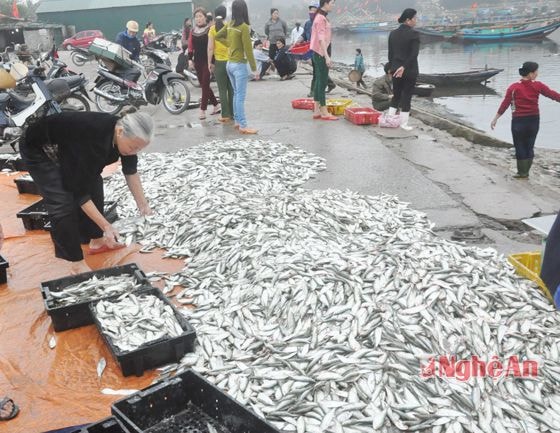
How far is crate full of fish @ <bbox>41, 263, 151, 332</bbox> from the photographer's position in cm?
381

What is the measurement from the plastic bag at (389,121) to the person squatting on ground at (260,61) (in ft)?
25.5

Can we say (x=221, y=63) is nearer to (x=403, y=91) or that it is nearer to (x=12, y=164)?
(x=403, y=91)

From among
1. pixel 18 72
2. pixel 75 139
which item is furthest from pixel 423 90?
pixel 75 139

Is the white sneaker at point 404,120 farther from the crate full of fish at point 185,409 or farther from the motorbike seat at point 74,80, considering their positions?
the crate full of fish at point 185,409

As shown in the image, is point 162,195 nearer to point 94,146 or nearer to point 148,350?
→ point 94,146

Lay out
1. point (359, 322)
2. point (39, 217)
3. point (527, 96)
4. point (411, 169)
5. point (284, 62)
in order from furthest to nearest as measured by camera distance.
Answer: point (284, 62), point (411, 169), point (527, 96), point (39, 217), point (359, 322)

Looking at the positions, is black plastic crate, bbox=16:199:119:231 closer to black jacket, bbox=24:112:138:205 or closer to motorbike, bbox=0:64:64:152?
black jacket, bbox=24:112:138:205

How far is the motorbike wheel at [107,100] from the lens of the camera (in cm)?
1102

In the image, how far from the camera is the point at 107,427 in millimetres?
2588

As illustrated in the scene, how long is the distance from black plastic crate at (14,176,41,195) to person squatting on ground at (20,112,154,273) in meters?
2.99

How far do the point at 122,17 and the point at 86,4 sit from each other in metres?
3.95

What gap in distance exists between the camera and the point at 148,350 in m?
3.30

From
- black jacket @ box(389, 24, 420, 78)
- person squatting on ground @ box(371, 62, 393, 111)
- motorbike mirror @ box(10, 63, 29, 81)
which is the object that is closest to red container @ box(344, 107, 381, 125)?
black jacket @ box(389, 24, 420, 78)

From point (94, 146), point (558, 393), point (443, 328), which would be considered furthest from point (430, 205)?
point (94, 146)
